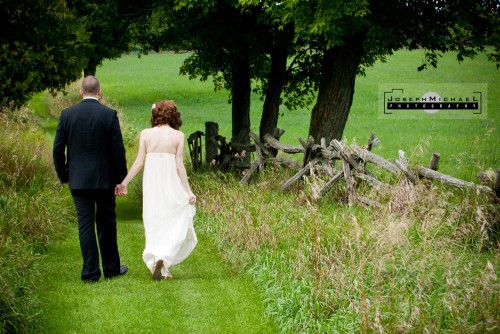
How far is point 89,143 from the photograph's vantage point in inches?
332

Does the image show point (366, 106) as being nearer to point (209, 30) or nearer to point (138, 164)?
point (209, 30)

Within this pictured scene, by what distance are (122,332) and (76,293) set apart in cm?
135

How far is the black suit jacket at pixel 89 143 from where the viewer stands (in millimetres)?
8422

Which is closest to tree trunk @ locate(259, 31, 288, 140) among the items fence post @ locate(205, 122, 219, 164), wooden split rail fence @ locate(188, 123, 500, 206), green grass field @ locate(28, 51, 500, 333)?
fence post @ locate(205, 122, 219, 164)

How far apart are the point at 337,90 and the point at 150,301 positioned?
790 cm

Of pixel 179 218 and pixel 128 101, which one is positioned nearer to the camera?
pixel 179 218

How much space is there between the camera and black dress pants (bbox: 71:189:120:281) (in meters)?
8.53

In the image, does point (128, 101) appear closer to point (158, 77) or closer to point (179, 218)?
point (158, 77)

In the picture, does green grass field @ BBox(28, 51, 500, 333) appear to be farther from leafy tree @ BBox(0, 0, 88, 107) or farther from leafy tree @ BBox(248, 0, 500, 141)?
leafy tree @ BBox(0, 0, 88, 107)

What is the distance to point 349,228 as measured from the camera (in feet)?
28.2

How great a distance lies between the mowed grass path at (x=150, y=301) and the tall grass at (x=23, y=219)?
27 cm

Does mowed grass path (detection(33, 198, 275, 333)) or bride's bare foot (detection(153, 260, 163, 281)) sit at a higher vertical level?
bride's bare foot (detection(153, 260, 163, 281))

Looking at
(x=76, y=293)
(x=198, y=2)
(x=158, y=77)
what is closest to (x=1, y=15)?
(x=198, y=2)

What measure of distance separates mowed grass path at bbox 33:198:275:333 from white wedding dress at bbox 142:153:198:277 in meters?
0.36
